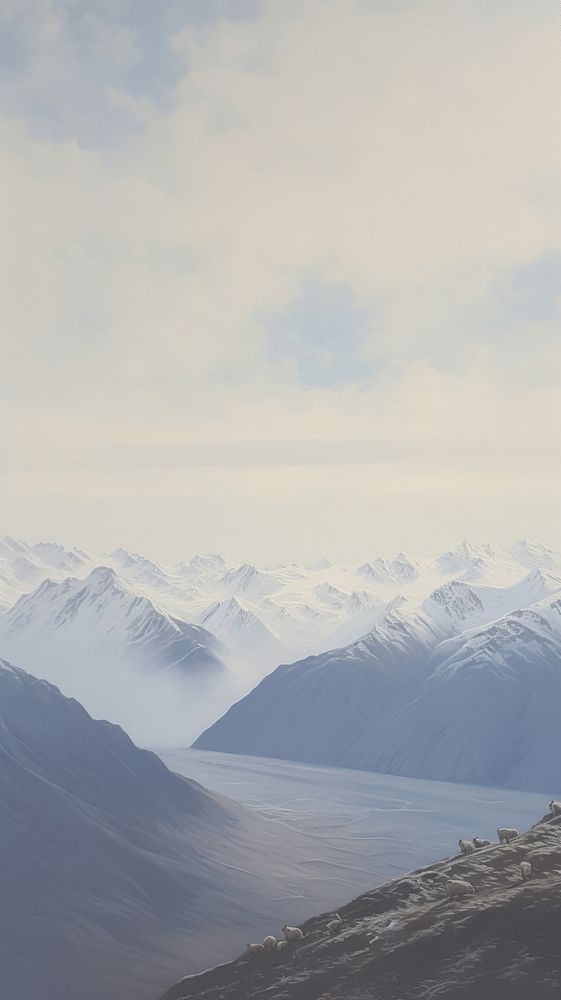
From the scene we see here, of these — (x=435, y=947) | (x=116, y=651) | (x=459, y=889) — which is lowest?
(x=435, y=947)

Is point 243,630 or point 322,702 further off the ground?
point 243,630

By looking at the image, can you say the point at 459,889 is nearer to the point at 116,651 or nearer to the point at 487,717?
the point at 487,717

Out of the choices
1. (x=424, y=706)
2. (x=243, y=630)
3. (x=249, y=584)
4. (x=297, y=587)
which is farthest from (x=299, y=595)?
(x=424, y=706)

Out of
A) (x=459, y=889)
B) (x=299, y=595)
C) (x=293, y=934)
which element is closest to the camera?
(x=459, y=889)

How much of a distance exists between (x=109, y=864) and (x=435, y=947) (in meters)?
16.8

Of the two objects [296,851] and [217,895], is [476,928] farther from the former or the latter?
[296,851]

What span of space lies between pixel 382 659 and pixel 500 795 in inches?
1435

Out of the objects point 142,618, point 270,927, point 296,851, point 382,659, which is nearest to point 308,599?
point 142,618

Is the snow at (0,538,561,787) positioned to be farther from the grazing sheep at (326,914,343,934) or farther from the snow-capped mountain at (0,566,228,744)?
the grazing sheep at (326,914,343,934)

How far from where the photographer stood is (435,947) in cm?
2034

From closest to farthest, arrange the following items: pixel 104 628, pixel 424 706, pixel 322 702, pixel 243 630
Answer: pixel 424 706
pixel 322 702
pixel 104 628
pixel 243 630

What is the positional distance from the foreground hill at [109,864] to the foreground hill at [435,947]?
3548mm

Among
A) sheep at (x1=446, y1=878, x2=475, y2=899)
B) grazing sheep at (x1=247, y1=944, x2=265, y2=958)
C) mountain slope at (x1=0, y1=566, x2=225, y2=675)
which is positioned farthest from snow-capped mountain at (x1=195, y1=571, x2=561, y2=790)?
sheep at (x1=446, y1=878, x2=475, y2=899)

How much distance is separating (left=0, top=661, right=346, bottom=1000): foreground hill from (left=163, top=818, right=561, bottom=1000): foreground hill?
355cm
